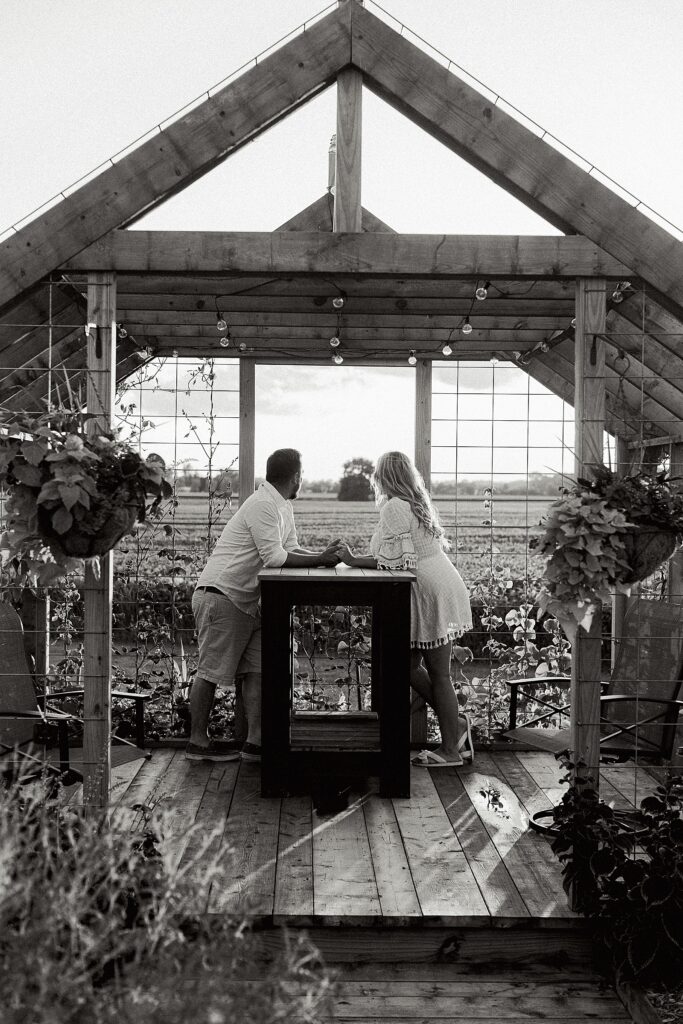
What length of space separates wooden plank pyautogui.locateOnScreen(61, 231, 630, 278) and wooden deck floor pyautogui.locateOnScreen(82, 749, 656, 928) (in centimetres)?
203

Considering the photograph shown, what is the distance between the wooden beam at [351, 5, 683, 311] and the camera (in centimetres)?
374

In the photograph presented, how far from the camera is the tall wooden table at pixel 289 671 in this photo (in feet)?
15.5

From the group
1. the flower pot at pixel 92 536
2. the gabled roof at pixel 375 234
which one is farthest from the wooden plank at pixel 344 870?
the gabled roof at pixel 375 234

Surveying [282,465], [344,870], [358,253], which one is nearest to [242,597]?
[282,465]

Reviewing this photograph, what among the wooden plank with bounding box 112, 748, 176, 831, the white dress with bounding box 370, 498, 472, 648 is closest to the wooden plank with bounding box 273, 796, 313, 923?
the wooden plank with bounding box 112, 748, 176, 831

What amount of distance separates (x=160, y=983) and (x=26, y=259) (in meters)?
2.80

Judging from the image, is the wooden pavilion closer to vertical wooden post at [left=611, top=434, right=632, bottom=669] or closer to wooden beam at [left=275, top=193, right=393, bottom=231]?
wooden beam at [left=275, top=193, right=393, bottom=231]

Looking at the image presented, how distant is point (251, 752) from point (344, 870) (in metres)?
1.69

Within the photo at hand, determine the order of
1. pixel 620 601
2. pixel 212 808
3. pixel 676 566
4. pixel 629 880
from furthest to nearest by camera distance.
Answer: pixel 620 601
pixel 676 566
pixel 212 808
pixel 629 880

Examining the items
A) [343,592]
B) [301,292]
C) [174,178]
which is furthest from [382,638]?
[174,178]

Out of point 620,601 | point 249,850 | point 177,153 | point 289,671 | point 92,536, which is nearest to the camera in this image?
point 92,536

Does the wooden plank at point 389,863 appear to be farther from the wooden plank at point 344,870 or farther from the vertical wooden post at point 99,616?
the vertical wooden post at point 99,616

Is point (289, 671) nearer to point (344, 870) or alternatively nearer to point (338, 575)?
point (338, 575)

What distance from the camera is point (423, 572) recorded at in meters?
5.24
